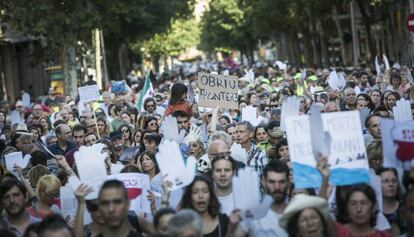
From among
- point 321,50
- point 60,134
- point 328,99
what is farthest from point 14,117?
point 321,50

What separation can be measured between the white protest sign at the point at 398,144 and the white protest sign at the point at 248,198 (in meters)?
1.22

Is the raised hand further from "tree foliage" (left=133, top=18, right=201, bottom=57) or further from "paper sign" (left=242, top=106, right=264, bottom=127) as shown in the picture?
"tree foliage" (left=133, top=18, right=201, bottom=57)

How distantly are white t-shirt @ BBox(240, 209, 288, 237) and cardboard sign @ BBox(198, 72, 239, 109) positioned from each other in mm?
6918

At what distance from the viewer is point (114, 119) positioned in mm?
16234

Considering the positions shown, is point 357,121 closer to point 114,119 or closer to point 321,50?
point 114,119

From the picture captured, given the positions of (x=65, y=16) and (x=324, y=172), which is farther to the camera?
(x=65, y=16)

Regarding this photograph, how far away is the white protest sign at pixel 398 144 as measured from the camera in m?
7.45

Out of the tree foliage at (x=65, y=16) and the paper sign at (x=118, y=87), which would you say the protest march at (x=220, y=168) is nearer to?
the paper sign at (x=118, y=87)

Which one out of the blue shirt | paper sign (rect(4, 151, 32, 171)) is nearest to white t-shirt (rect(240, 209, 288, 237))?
paper sign (rect(4, 151, 32, 171))

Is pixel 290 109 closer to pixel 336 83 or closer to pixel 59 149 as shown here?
pixel 59 149

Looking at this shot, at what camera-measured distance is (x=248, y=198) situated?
677 centimetres

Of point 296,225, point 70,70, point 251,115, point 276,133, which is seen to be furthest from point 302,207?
point 70,70

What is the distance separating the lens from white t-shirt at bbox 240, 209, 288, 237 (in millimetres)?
6910

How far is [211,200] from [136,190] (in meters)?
1.12
